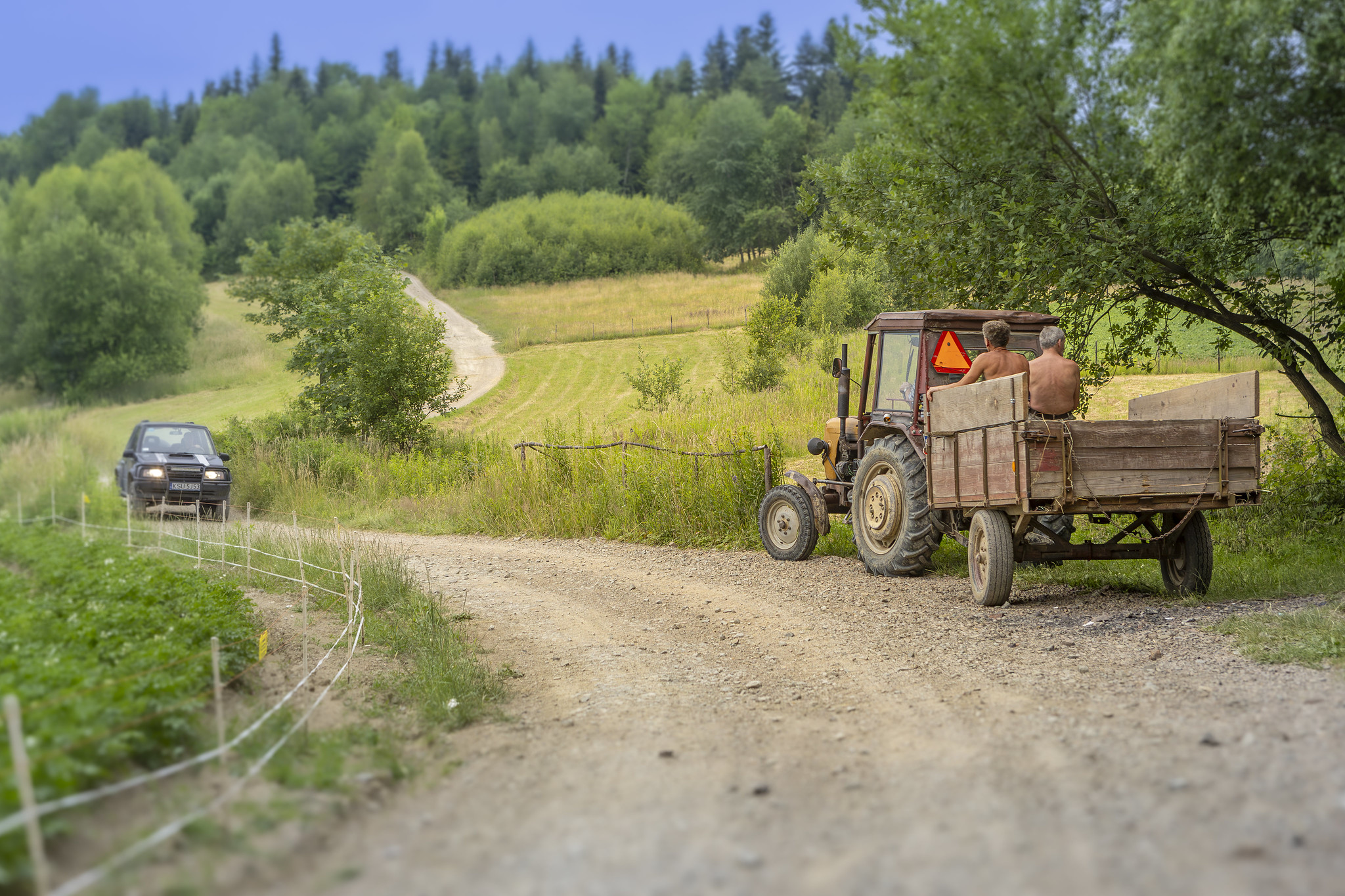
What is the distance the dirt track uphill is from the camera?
344 centimetres

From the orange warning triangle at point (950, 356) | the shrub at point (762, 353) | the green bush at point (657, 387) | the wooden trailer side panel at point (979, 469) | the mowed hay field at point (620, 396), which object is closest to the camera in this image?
the wooden trailer side panel at point (979, 469)

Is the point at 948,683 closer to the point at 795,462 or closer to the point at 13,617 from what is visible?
the point at 13,617

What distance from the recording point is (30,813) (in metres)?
3.10

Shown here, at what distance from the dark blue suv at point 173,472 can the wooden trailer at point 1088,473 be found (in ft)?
45.2

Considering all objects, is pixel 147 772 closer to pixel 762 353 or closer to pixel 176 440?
pixel 176 440

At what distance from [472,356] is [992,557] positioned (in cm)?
4455

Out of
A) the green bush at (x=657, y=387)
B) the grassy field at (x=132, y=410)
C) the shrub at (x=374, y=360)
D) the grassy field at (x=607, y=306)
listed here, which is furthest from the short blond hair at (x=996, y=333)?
the grassy field at (x=607, y=306)

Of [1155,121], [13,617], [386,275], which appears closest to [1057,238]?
[1155,121]

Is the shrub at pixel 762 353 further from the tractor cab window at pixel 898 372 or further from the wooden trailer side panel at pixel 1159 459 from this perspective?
the wooden trailer side panel at pixel 1159 459

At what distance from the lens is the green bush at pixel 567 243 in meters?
83.8

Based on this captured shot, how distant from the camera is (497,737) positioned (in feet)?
18.6

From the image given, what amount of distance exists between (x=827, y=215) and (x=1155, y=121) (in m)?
5.86

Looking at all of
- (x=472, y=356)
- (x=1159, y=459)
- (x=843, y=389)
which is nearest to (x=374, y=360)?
(x=843, y=389)

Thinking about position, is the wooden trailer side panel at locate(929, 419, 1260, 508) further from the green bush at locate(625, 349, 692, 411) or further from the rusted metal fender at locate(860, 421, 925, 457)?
the green bush at locate(625, 349, 692, 411)
